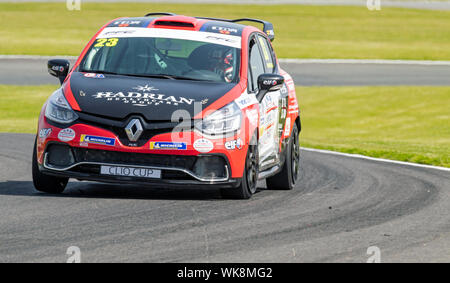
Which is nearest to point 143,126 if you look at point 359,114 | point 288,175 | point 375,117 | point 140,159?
point 140,159

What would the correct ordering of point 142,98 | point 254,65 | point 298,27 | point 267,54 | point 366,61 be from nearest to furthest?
point 142,98
point 254,65
point 267,54
point 366,61
point 298,27

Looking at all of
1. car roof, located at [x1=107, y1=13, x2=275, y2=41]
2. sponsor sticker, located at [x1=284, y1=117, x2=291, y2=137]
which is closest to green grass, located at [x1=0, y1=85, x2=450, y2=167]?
sponsor sticker, located at [x1=284, y1=117, x2=291, y2=137]

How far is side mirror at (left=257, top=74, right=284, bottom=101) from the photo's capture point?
31.7 ft

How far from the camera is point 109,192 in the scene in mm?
9438

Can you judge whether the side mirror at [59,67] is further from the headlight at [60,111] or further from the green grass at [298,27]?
the green grass at [298,27]

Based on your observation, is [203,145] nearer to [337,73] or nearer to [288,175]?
[288,175]

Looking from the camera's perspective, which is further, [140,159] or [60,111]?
[60,111]

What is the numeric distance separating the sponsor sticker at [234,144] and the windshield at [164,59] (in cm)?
90

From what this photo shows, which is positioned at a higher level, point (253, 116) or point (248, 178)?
point (253, 116)

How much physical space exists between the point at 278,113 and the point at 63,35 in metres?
38.9

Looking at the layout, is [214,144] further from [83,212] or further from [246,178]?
[83,212]

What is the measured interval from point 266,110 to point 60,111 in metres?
2.23

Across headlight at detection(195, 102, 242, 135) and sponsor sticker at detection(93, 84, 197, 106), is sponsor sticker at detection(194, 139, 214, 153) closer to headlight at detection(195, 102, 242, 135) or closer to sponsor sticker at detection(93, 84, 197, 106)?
headlight at detection(195, 102, 242, 135)
